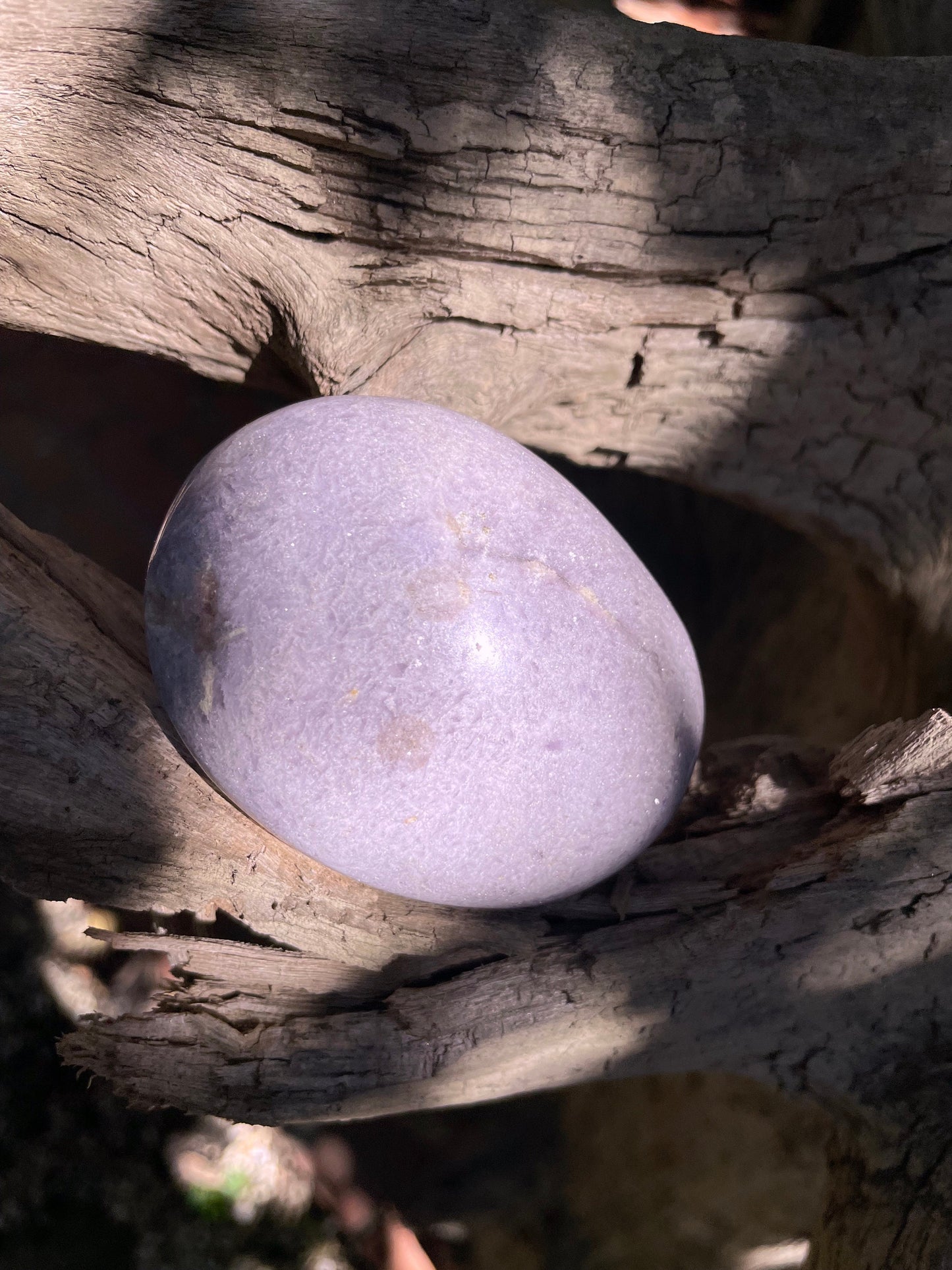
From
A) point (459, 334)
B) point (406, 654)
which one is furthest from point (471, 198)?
point (406, 654)

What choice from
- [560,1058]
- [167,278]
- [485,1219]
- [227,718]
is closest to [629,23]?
[167,278]

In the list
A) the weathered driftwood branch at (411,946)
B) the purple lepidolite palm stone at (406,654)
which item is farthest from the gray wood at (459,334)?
the purple lepidolite palm stone at (406,654)

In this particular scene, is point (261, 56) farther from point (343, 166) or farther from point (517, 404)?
point (517, 404)

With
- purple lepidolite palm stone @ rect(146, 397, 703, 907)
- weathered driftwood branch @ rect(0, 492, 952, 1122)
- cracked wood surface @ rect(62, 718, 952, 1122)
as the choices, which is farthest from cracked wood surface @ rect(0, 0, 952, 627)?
cracked wood surface @ rect(62, 718, 952, 1122)

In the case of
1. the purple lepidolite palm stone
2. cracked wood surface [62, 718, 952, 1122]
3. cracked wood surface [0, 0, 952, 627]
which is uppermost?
cracked wood surface [0, 0, 952, 627]

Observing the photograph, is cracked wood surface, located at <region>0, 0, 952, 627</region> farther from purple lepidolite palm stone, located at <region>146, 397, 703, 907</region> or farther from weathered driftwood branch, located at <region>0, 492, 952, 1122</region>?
weathered driftwood branch, located at <region>0, 492, 952, 1122</region>

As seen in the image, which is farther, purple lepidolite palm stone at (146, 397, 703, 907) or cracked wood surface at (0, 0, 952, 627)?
cracked wood surface at (0, 0, 952, 627)
